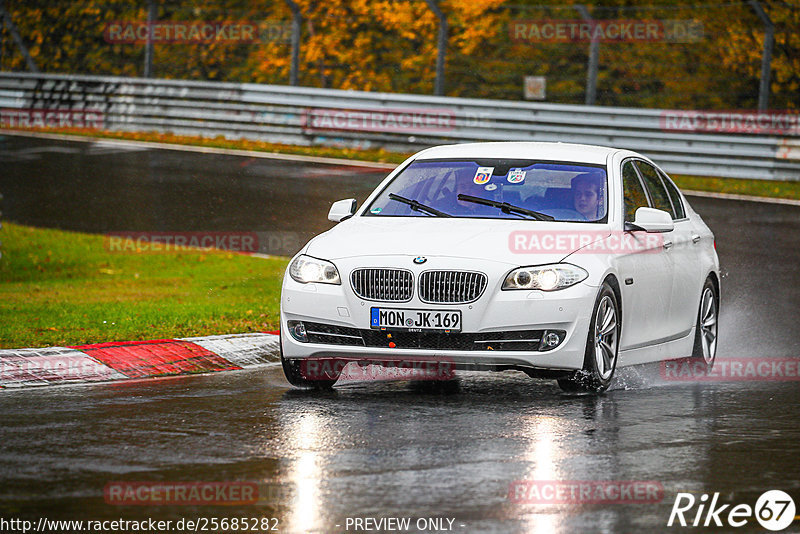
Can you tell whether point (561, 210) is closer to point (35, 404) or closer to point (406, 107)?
point (35, 404)

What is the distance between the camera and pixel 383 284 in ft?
29.3

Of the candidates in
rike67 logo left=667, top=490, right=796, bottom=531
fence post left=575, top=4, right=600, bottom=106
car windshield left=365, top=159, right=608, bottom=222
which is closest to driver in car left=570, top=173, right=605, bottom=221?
car windshield left=365, top=159, right=608, bottom=222

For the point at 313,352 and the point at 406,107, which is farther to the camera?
the point at 406,107

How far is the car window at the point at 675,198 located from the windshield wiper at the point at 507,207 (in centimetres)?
171

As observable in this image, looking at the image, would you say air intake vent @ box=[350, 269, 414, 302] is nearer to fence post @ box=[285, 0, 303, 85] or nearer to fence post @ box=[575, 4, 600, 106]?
fence post @ box=[575, 4, 600, 106]

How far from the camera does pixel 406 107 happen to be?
84.2 feet

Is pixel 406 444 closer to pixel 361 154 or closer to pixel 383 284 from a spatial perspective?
pixel 383 284

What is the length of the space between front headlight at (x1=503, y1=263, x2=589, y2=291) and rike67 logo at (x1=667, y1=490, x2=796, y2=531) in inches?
101

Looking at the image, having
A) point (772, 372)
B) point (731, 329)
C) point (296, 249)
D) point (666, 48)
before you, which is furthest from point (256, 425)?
point (666, 48)

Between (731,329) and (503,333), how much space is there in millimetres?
4546

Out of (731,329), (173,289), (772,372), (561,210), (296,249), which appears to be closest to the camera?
(561,210)

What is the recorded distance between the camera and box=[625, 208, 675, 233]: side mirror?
9648 mm

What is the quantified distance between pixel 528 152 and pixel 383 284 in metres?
1.95

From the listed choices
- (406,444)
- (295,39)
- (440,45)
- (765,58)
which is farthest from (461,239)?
(295,39)
